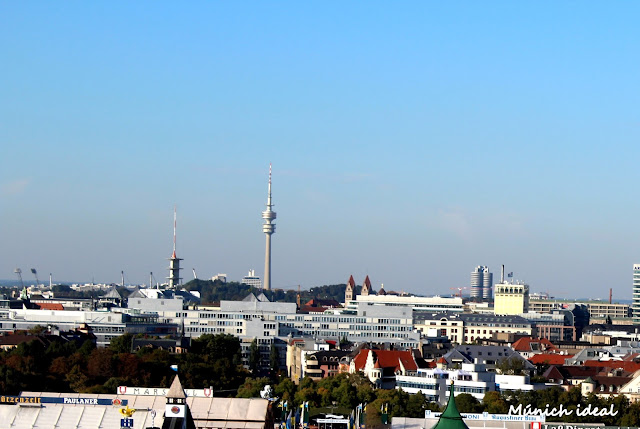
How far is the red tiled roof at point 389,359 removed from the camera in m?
132

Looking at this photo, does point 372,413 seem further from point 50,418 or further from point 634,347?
point 634,347

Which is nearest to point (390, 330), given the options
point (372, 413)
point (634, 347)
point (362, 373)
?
point (634, 347)

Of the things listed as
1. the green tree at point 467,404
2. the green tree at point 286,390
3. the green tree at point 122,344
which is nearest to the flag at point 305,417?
the green tree at point 467,404

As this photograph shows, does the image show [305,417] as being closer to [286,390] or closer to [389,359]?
[286,390]

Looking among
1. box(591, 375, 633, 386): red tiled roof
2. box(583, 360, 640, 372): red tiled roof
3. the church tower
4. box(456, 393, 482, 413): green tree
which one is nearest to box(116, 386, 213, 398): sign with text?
the church tower

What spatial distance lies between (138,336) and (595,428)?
267ft

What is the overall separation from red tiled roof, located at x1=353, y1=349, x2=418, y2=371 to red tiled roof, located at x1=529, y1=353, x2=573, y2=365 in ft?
58.8

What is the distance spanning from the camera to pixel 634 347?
180m

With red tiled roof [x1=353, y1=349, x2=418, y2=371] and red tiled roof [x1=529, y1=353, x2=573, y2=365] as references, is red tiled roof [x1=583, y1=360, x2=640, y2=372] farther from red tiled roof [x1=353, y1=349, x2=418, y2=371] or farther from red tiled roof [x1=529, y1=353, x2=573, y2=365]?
red tiled roof [x1=353, y1=349, x2=418, y2=371]

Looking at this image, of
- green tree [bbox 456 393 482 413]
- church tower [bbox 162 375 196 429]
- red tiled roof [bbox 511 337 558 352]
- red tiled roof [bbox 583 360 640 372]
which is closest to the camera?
church tower [bbox 162 375 196 429]

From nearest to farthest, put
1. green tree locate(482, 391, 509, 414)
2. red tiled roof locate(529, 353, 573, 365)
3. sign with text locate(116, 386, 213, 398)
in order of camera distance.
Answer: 1. sign with text locate(116, 386, 213, 398)
2. green tree locate(482, 391, 509, 414)
3. red tiled roof locate(529, 353, 573, 365)

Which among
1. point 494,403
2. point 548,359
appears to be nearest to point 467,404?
point 494,403

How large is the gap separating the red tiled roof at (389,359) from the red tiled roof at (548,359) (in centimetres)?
1791

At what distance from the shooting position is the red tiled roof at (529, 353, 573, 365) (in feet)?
494
